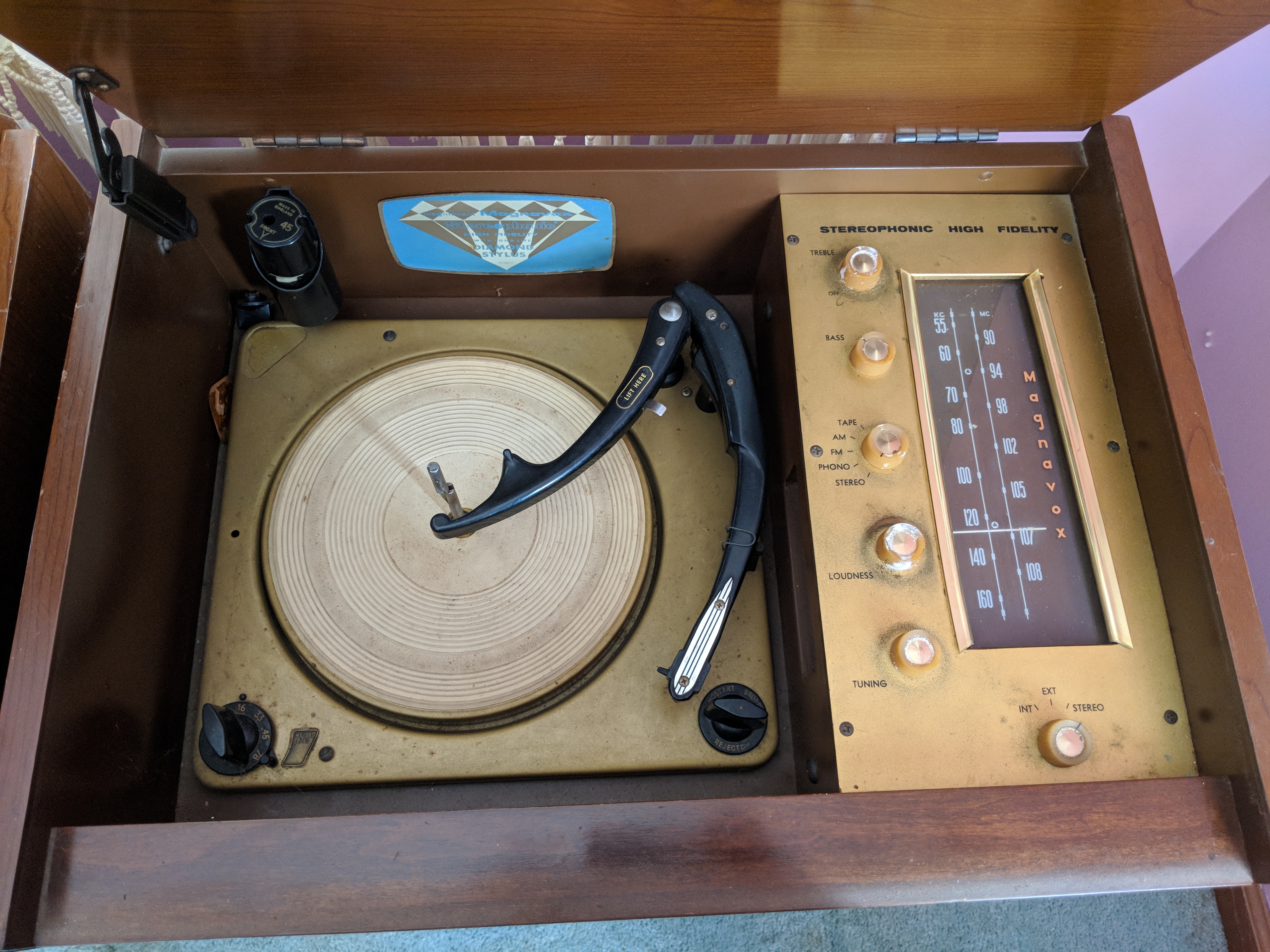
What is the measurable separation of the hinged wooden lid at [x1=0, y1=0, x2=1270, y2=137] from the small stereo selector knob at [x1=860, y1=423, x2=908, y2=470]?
0.35m

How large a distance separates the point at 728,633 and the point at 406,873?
40cm

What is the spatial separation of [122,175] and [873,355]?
0.73m

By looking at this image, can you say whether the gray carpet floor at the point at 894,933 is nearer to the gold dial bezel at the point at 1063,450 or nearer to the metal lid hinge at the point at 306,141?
the gold dial bezel at the point at 1063,450

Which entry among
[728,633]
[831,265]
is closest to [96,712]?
[728,633]

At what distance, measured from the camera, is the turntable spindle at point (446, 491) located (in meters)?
0.84

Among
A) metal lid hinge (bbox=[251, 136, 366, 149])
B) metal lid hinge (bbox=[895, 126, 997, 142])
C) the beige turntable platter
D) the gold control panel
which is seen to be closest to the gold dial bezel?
the gold control panel

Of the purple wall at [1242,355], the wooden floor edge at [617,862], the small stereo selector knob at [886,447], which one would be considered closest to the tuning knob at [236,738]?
the wooden floor edge at [617,862]

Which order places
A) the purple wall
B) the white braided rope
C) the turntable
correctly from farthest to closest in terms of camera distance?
1. the purple wall
2. the white braided rope
3. the turntable

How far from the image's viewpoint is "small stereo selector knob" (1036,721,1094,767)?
699 mm

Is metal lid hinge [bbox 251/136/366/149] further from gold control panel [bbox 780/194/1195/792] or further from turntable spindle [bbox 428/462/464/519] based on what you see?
gold control panel [bbox 780/194/1195/792]

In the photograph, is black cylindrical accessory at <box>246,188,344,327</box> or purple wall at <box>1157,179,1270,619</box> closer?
black cylindrical accessory at <box>246,188,344,327</box>

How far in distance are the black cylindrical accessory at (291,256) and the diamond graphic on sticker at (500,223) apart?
108mm

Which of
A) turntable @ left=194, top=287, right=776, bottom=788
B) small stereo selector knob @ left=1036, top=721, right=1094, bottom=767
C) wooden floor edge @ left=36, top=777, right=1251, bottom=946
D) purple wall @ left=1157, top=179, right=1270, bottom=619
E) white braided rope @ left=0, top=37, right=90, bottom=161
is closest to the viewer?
wooden floor edge @ left=36, top=777, right=1251, bottom=946

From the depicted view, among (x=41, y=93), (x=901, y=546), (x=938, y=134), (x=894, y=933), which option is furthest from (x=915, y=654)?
(x=41, y=93)
